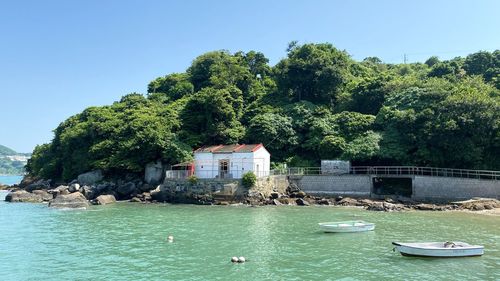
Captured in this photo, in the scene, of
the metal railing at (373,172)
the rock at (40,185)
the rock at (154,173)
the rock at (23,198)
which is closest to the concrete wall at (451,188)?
the metal railing at (373,172)

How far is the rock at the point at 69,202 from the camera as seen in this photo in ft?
163

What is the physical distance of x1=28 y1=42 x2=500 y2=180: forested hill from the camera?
5250 centimetres

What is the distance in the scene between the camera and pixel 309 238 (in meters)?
30.3

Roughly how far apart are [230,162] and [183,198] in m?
7.50

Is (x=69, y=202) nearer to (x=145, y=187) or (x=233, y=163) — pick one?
(x=145, y=187)

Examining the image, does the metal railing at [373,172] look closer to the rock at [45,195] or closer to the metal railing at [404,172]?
the metal railing at [404,172]

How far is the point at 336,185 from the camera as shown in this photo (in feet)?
177

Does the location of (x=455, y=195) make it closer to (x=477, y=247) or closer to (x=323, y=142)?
(x=323, y=142)

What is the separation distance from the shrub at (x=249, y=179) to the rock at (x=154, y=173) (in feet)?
48.1

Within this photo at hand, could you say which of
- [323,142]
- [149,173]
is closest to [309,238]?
[323,142]

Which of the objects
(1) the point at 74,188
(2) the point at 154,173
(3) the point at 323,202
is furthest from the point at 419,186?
(1) the point at 74,188

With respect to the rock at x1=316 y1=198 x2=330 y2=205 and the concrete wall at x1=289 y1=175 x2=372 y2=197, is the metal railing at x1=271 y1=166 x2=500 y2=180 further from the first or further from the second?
the rock at x1=316 y1=198 x2=330 y2=205

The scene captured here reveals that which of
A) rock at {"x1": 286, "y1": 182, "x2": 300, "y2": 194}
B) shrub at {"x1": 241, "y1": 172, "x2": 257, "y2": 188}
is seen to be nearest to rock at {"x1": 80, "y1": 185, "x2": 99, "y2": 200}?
shrub at {"x1": 241, "y1": 172, "x2": 257, "y2": 188}

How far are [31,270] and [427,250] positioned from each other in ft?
71.7
